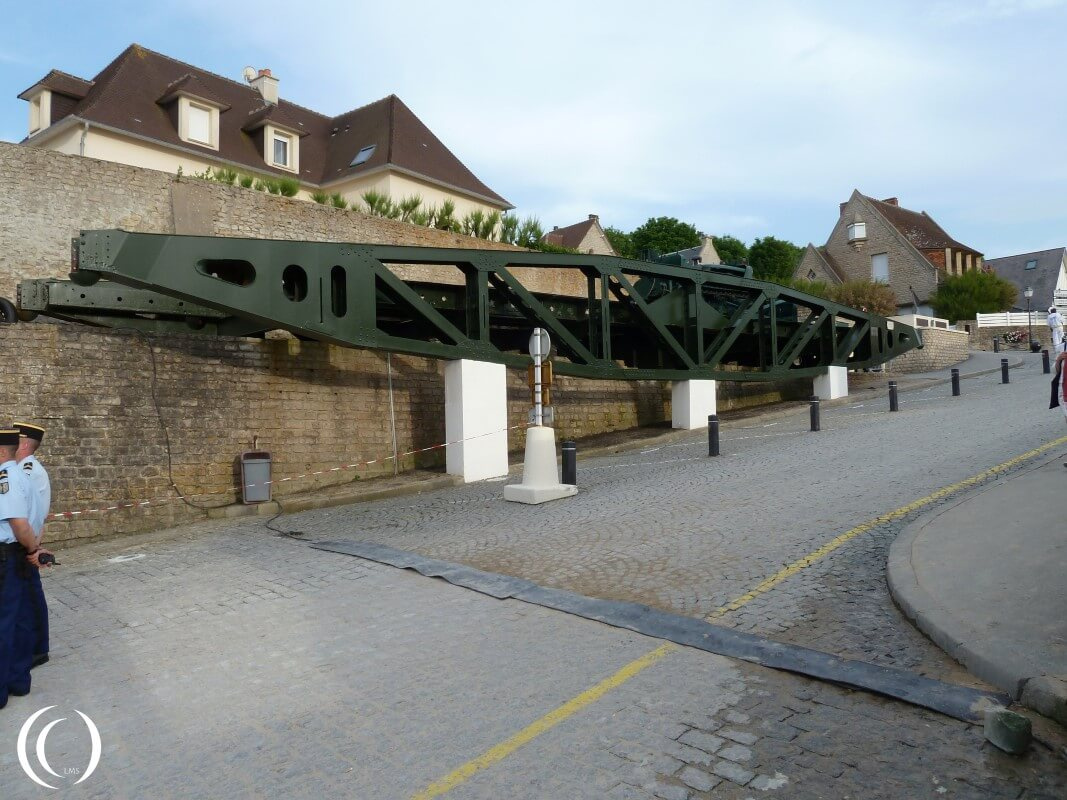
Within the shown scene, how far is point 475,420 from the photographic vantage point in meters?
14.0

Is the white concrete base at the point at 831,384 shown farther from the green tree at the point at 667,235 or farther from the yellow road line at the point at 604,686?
the green tree at the point at 667,235

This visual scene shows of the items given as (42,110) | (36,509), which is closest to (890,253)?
(42,110)

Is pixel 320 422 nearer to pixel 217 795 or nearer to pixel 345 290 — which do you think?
pixel 345 290

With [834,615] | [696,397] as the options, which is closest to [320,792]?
[834,615]

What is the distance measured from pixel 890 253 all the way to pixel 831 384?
3291cm

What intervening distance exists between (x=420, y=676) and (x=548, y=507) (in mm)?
5768

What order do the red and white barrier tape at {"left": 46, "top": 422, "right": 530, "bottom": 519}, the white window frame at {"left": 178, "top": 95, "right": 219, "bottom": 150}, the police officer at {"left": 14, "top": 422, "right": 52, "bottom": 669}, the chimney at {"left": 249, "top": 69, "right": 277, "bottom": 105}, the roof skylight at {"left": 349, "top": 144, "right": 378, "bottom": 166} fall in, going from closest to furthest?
the police officer at {"left": 14, "top": 422, "right": 52, "bottom": 669} < the red and white barrier tape at {"left": 46, "top": 422, "right": 530, "bottom": 519} < the white window frame at {"left": 178, "top": 95, "right": 219, "bottom": 150} < the roof skylight at {"left": 349, "top": 144, "right": 378, "bottom": 166} < the chimney at {"left": 249, "top": 69, "right": 277, "bottom": 105}

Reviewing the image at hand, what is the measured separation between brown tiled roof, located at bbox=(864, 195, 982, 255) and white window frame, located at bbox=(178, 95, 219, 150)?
43.5 meters

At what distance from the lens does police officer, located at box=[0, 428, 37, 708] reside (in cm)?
477

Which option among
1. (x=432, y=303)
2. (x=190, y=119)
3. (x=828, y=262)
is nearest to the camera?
(x=432, y=303)

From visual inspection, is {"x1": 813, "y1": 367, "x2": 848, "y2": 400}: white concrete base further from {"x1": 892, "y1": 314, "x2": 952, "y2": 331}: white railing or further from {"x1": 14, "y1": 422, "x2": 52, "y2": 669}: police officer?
{"x1": 14, "y1": 422, "x2": 52, "y2": 669}: police officer

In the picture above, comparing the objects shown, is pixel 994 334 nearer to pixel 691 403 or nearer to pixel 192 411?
pixel 691 403

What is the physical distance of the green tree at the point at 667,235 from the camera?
65062 mm

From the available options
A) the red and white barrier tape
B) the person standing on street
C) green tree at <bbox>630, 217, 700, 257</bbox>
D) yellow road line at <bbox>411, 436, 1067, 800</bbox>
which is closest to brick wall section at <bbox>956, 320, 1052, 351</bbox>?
green tree at <bbox>630, 217, 700, 257</bbox>
